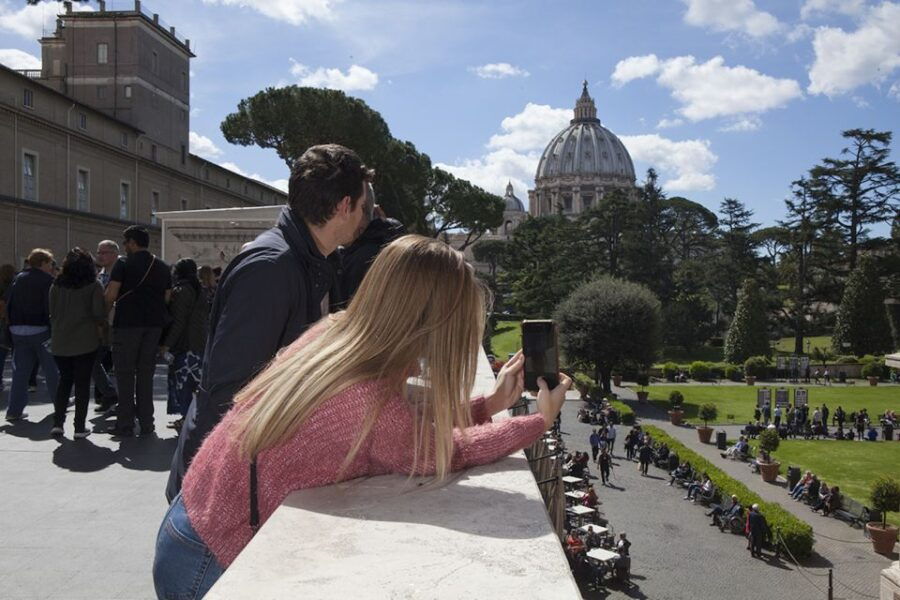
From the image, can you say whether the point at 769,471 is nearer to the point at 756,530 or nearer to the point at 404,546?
the point at 756,530

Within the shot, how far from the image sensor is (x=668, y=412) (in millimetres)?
35312

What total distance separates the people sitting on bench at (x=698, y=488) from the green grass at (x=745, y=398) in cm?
1214

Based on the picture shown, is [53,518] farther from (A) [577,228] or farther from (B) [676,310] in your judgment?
(A) [577,228]

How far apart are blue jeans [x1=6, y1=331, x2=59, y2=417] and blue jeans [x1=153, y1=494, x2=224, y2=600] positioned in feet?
18.6

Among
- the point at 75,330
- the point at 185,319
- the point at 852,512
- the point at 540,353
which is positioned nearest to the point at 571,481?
the point at 852,512

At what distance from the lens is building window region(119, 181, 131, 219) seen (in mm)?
33625

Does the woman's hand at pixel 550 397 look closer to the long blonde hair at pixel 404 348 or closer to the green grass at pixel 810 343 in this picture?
the long blonde hair at pixel 404 348

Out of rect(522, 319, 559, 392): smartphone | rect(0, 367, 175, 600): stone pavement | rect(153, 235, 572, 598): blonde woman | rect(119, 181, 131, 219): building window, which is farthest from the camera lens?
rect(119, 181, 131, 219): building window

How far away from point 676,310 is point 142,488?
5335 cm

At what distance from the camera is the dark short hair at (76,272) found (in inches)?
250

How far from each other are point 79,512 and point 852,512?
20881 mm

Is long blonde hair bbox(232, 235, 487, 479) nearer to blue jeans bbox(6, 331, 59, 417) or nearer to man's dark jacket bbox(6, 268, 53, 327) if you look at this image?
blue jeans bbox(6, 331, 59, 417)

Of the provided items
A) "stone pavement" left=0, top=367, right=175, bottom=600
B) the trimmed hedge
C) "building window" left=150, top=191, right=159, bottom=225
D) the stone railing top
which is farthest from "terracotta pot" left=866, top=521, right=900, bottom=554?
"building window" left=150, top=191, right=159, bottom=225

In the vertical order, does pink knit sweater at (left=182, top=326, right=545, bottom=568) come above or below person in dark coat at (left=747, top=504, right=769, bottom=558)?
above
